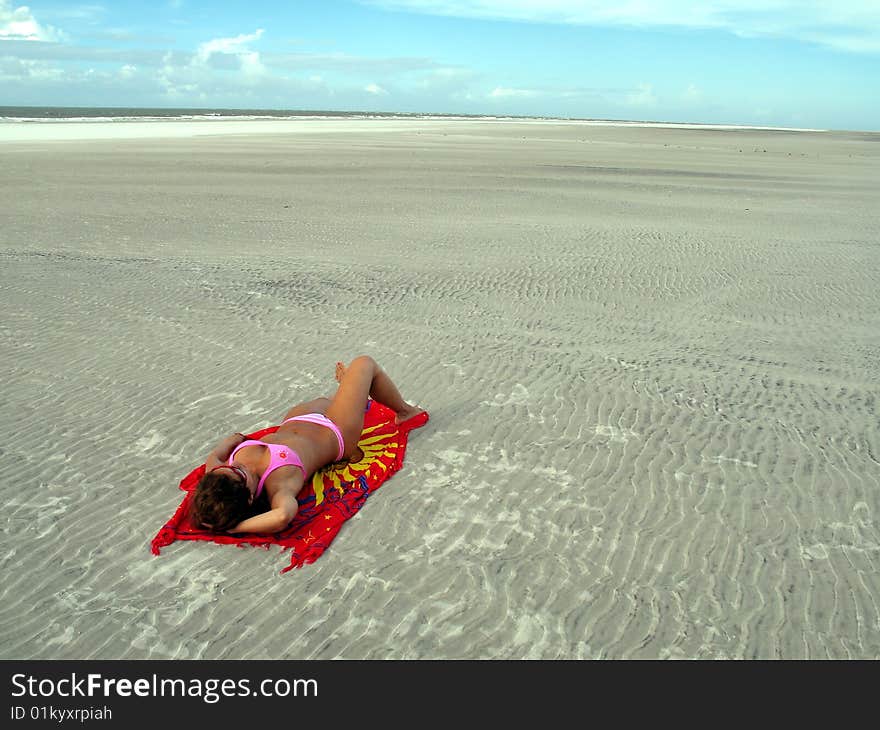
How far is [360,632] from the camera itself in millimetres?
3500

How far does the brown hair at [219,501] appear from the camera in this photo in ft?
13.0

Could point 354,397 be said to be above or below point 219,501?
above

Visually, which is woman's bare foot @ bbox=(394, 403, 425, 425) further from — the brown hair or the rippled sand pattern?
the brown hair

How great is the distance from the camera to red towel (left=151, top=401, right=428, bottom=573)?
13.4 feet

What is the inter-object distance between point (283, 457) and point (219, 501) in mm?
474

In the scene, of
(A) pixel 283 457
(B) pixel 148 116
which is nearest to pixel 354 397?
(A) pixel 283 457

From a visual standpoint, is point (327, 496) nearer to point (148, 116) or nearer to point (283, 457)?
point (283, 457)

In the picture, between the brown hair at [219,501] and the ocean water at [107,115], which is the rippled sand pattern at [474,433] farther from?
the ocean water at [107,115]

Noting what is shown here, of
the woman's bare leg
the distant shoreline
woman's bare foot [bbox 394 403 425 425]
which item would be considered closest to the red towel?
woman's bare foot [bbox 394 403 425 425]

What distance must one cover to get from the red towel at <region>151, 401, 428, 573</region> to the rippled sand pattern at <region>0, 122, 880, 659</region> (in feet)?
0.28

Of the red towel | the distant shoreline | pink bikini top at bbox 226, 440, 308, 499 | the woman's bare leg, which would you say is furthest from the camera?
Result: the distant shoreline

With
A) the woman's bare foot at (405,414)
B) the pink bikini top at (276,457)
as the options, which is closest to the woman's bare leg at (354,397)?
the woman's bare foot at (405,414)

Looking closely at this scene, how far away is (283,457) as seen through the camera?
14.1 ft
